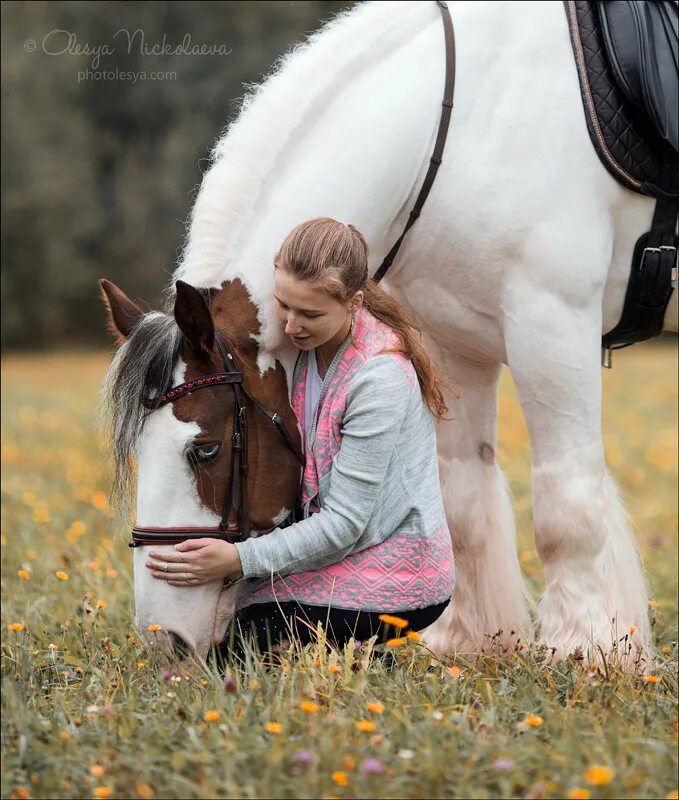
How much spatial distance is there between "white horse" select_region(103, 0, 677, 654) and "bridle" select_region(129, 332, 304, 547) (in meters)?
0.13

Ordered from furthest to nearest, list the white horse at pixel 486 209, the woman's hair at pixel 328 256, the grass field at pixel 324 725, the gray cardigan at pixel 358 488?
the white horse at pixel 486 209 < the gray cardigan at pixel 358 488 < the woman's hair at pixel 328 256 < the grass field at pixel 324 725

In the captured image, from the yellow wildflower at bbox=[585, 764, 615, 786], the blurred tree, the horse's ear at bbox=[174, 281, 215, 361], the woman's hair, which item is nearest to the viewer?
the yellow wildflower at bbox=[585, 764, 615, 786]

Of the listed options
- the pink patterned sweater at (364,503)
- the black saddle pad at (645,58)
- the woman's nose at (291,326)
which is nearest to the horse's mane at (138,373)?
the woman's nose at (291,326)

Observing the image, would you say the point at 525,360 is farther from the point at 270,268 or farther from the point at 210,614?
the point at 210,614

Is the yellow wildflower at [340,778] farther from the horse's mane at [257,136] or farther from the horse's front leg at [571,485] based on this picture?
the horse's mane at [257,136]

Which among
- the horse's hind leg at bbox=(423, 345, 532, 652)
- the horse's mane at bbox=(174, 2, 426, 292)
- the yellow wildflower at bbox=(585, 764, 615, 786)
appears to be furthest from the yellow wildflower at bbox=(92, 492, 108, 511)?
the yellow wildflower at bbox=(585, 764, 615, 786)

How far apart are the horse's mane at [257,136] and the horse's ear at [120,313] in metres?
0.17

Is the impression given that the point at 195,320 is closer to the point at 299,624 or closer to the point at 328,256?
the point at 328,256

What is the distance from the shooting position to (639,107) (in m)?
3.21

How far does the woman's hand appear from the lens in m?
2.78

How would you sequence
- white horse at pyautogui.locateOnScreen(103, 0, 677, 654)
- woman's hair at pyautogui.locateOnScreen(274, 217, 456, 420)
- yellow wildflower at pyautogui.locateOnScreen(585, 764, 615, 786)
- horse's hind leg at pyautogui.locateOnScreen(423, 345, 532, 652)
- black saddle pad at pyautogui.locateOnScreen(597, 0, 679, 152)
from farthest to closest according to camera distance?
horse's hind leg at pyautogui.locateOnScreen(423, 345, 532, 652) < black saddle pad at pyautogui.locateOnScreen(597, 0, 679, 152) < white horse at pyautogui.locateOnScreen(103, 0, 677, 654) < woman's hair at pyautogui.locateOnScreen(274, 217, 456, 420) < yellow wildflower at pyautogui.locateOnScreen(585, 764, 615, 786)

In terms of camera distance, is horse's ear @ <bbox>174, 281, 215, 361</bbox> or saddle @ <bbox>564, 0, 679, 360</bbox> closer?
horse's ear @ <bbox>174, 281, 215, 361</bbox>

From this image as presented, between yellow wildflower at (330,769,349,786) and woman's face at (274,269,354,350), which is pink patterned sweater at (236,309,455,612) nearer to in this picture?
woman's face at (274,269,354,350)

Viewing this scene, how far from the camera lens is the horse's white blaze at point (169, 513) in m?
2.79
